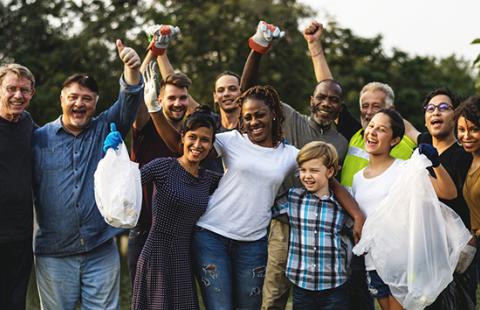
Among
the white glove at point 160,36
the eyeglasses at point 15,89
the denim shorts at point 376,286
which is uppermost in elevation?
the white glove at point 160,36

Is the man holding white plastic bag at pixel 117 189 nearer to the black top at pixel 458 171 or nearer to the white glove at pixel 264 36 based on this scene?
the white glove at pixel 264 36

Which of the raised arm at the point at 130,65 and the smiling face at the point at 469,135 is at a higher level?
the raised arm at the point at 130,65

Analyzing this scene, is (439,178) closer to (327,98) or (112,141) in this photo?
(327,98)

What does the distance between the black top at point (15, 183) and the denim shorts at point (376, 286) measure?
90.4 inches

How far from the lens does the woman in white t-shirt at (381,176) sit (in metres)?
4.39

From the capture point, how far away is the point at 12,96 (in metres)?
4.46

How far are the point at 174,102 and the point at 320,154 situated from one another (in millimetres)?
1208

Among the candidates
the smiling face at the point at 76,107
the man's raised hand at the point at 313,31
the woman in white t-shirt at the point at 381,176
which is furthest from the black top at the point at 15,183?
the man's raised hand at the point at 313,31

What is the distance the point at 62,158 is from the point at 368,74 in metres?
18.9

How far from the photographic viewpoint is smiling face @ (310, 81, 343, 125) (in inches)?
195

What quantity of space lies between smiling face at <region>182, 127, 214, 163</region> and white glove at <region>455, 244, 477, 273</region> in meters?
1.81

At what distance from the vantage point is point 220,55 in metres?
16.1

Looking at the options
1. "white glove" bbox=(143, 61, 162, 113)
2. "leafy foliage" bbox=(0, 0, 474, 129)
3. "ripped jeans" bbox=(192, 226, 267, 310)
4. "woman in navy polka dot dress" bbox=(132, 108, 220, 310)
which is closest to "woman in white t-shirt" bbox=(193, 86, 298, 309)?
"ripped jeans" bbox=(192, 226, 267, 310)

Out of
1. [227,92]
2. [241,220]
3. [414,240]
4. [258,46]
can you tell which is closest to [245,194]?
[241,220]
